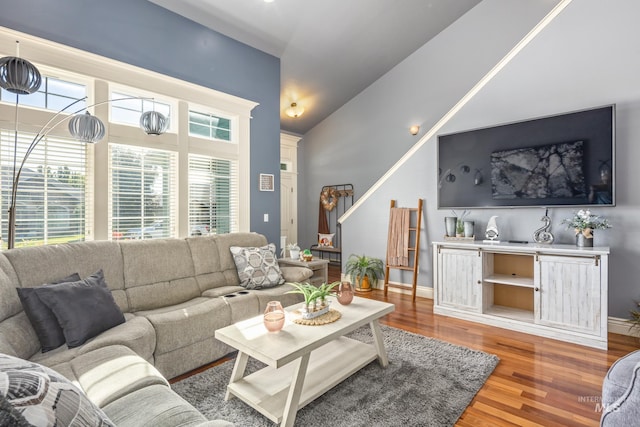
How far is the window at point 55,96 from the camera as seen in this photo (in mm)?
2744

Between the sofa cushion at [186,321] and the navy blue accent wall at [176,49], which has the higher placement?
the navy blue accent wall at [176,49]

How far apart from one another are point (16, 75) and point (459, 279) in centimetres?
420

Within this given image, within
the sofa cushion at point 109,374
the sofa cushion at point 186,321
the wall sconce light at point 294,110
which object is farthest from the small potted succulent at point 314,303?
the wall sconce light at point 294,110

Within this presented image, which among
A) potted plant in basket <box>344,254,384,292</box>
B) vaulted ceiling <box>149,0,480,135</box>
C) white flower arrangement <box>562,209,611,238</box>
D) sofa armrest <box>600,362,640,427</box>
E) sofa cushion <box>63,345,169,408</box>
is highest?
vaulted ceiling <box>149,0,480,135</box>

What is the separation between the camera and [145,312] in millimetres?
2537

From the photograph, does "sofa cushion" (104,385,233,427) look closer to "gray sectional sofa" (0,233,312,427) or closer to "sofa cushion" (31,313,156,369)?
"gray sectional sofa" (0,233,312,427)

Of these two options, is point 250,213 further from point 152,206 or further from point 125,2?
point 125,2

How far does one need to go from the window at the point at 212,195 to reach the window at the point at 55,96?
1.17 metres

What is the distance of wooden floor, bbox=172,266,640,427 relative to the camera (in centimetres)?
190

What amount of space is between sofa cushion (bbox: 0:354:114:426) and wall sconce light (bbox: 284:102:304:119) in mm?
6312

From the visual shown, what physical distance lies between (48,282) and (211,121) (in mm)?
2534

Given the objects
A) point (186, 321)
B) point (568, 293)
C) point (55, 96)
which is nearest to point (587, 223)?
point (568, 293)

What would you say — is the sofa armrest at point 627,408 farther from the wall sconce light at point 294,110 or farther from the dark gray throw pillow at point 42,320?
the wall sconce light at point 294,110

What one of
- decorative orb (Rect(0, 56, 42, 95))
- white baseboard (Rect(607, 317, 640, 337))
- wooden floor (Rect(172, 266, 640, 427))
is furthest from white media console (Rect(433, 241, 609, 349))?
decorative orb (Rect(0, 56, 42, 95))
